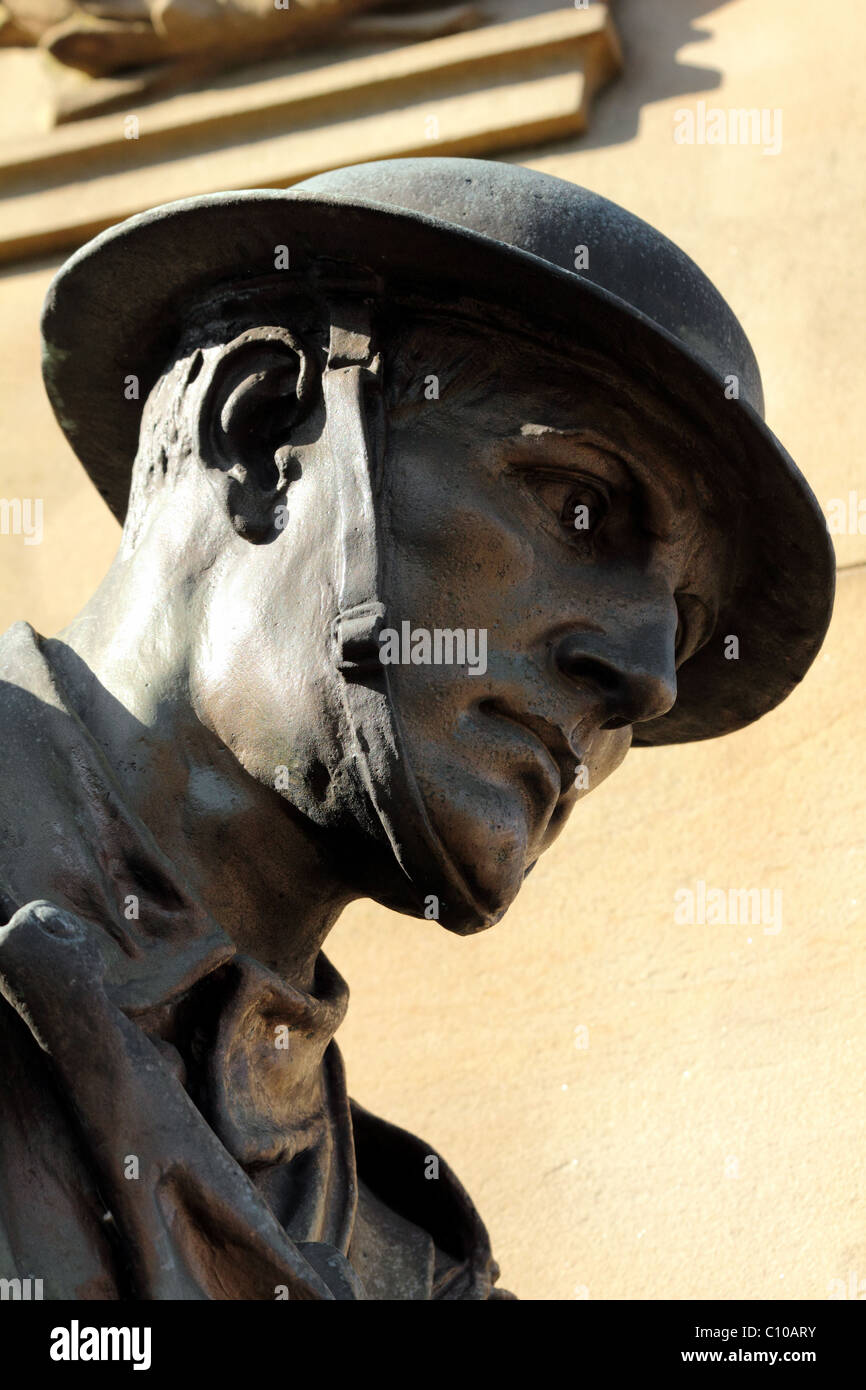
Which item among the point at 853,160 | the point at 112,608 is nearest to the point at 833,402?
the point at 853,160

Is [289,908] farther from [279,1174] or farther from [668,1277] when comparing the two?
[668,1277]

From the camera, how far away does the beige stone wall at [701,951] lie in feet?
11.9

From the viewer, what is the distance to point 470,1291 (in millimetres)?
3039

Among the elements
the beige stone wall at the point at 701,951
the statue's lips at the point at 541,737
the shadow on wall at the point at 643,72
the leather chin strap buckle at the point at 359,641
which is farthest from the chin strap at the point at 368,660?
the shadow on wall at the point at 643,72

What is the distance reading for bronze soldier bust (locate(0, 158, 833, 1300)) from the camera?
102 inches

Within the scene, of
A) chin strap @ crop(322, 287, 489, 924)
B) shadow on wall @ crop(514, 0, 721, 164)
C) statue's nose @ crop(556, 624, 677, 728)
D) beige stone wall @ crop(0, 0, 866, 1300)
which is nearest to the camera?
chin strap @ crop(322, 287, 489, 924)

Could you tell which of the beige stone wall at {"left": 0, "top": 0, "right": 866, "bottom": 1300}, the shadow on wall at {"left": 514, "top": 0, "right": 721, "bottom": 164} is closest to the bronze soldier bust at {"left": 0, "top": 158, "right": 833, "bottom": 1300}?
the beige stone wall at {"left": 0, "top": 0, "right": 866, "bottom": 1300}

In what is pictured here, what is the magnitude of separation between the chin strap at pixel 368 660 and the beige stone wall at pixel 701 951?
44.4 inches

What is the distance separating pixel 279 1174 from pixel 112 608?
0.70m

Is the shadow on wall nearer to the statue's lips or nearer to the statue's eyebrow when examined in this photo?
the statue's eyebrow

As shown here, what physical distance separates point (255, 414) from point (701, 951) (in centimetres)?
146

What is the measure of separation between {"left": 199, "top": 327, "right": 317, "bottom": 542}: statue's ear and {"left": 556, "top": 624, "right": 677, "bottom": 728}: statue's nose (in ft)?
1.28

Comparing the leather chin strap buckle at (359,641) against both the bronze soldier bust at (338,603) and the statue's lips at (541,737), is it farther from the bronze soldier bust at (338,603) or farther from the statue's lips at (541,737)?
the statue's lips at (541,737)

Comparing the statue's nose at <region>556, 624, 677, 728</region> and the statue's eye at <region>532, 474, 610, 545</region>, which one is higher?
the statue's eye at <region>532, 474, 610, 545</region>
